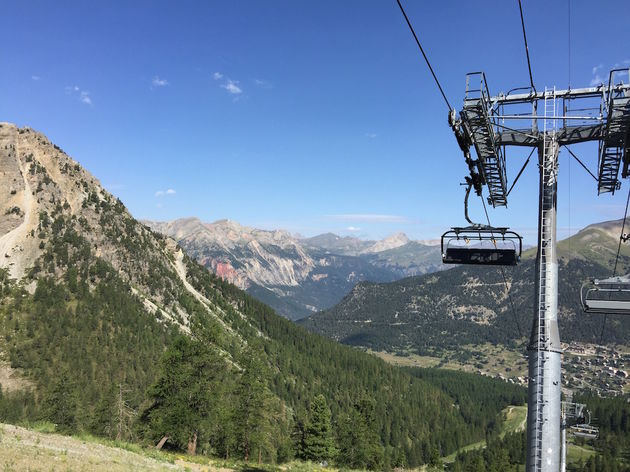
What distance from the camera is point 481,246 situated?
55.2 feet

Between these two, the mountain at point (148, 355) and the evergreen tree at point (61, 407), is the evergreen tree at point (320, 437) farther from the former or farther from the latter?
the evergreen tree at point (61, 407)

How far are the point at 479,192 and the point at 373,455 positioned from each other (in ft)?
181

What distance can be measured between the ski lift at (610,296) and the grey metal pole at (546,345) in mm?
1369

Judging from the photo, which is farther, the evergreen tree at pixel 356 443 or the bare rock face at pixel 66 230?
the bare rock face at pixel 66 230

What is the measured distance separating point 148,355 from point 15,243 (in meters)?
52.1

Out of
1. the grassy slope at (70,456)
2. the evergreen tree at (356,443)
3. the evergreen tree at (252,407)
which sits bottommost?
the evergreen tree at (356,443)

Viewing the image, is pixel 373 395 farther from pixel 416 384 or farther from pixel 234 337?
pixel 234 337

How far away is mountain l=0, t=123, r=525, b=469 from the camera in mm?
42844

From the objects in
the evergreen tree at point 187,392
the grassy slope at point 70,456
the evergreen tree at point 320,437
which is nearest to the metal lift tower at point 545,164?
the grassy slope at point 70,456

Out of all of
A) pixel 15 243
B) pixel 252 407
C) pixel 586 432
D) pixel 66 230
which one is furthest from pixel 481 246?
pixel 66 230

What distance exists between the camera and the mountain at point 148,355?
141 feet

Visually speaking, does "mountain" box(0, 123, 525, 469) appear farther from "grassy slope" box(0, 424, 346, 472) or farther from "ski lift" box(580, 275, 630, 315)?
"ski lift" box(580, 275, 630, 315)

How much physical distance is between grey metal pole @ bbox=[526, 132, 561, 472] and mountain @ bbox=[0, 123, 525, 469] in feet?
93.2

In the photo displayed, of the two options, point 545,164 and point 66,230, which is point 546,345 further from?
point 66,230
